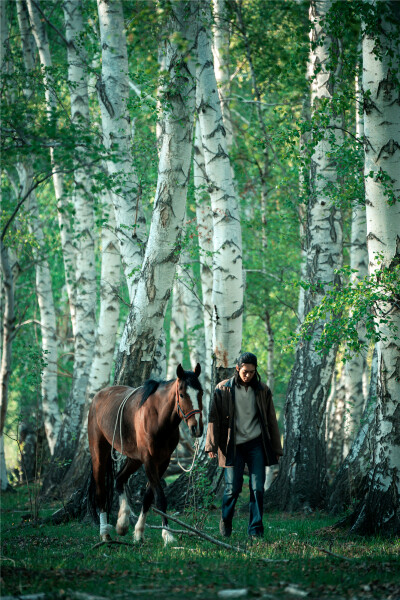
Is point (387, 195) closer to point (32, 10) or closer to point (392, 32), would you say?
point (392, 32)

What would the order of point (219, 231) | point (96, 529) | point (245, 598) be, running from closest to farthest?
point (245, 598)
point (96, 529)
point (219, 231)

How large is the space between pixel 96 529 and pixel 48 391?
10830mm

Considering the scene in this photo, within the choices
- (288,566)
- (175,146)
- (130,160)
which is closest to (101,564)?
(288,566)

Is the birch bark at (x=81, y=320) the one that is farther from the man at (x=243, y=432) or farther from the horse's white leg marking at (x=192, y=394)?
the horse's white leg marking at (x=192, y=394)

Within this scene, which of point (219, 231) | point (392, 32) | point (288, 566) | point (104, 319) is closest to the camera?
point (288, 566)

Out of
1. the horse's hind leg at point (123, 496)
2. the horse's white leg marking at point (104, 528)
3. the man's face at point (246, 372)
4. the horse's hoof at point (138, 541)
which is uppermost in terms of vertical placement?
the man's face at point (246, 372)

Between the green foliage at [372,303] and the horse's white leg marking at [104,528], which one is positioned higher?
the green foliage at [372,303]

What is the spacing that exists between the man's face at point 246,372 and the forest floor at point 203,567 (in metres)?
1.79

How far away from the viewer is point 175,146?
10750 mm

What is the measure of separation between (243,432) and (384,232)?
2.81 metres

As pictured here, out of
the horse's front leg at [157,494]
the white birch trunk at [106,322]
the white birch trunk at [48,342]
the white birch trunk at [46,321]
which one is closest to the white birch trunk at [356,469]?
the horse's front leg at [157,494]

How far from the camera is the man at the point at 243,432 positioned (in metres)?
8.83

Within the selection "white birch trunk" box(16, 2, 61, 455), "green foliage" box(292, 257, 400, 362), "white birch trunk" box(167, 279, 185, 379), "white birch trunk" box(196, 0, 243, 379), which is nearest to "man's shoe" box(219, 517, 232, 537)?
"green foliage" box(292, 257, 400, 362)

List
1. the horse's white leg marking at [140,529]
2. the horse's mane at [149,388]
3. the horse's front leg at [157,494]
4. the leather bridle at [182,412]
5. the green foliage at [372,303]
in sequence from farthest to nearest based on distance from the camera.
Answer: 1. the horse's mane at [149,388]
2. the horse's white leg marking at [140,529]
3. the horse's front leg at [157,494]
4. the leather bridle at [182,412]
5. the green foliage at [372,303]
